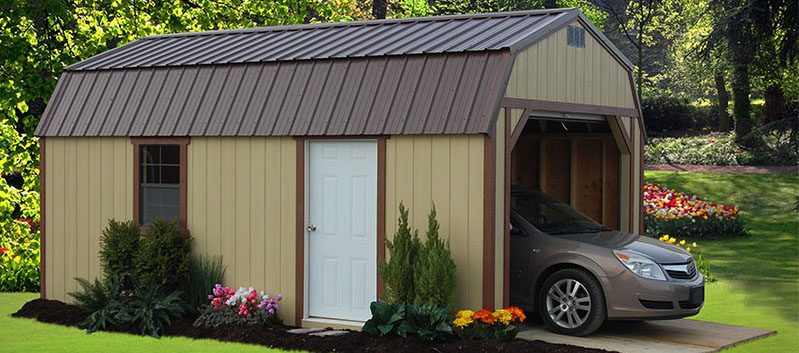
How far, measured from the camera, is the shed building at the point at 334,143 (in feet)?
35.2

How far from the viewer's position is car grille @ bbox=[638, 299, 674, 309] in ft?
35.0

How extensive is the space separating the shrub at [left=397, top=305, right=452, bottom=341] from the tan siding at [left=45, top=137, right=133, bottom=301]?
480 cm

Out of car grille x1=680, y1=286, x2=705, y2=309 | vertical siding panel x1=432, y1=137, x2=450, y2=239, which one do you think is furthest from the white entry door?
car grille x1=680, y1=286, x2=705, y2=309

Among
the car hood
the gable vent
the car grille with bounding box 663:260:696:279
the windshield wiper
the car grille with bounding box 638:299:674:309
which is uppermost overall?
the gable vent

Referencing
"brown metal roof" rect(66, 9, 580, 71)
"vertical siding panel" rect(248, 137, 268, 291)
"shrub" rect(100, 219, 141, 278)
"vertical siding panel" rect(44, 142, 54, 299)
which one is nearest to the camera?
"brown metal roof" rect(66, 9, 580, 71)

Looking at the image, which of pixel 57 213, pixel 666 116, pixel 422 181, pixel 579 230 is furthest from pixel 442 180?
pixel 666 116

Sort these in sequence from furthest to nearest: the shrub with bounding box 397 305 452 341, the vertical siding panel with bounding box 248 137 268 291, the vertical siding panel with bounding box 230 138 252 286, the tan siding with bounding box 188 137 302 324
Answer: the vertical siding panel with bounding box 230 138 252 286 < the vertical siding panel with bounding box 248 137 268 291 < the tan siding with bounding box 188 137 302 324 < the shrub with bounding box 397 305 452 341

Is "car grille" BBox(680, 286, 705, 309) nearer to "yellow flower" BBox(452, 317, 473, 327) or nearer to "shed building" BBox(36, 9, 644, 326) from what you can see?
"shed building" BBox(36, 9, 644, 326)

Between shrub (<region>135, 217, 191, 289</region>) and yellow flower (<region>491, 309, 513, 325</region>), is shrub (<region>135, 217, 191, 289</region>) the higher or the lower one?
the higher one

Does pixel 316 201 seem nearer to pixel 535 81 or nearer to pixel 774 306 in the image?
pixel 535 81

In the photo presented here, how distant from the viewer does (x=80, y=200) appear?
13.9 meters

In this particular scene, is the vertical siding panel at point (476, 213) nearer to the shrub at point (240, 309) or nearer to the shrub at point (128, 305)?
the shrub at point (240, 309)

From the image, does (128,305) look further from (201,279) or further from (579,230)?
(579,230)

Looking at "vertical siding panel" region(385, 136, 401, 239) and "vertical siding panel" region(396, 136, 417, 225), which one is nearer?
"vertical siding panel" region(396, 136, 417, 225)
